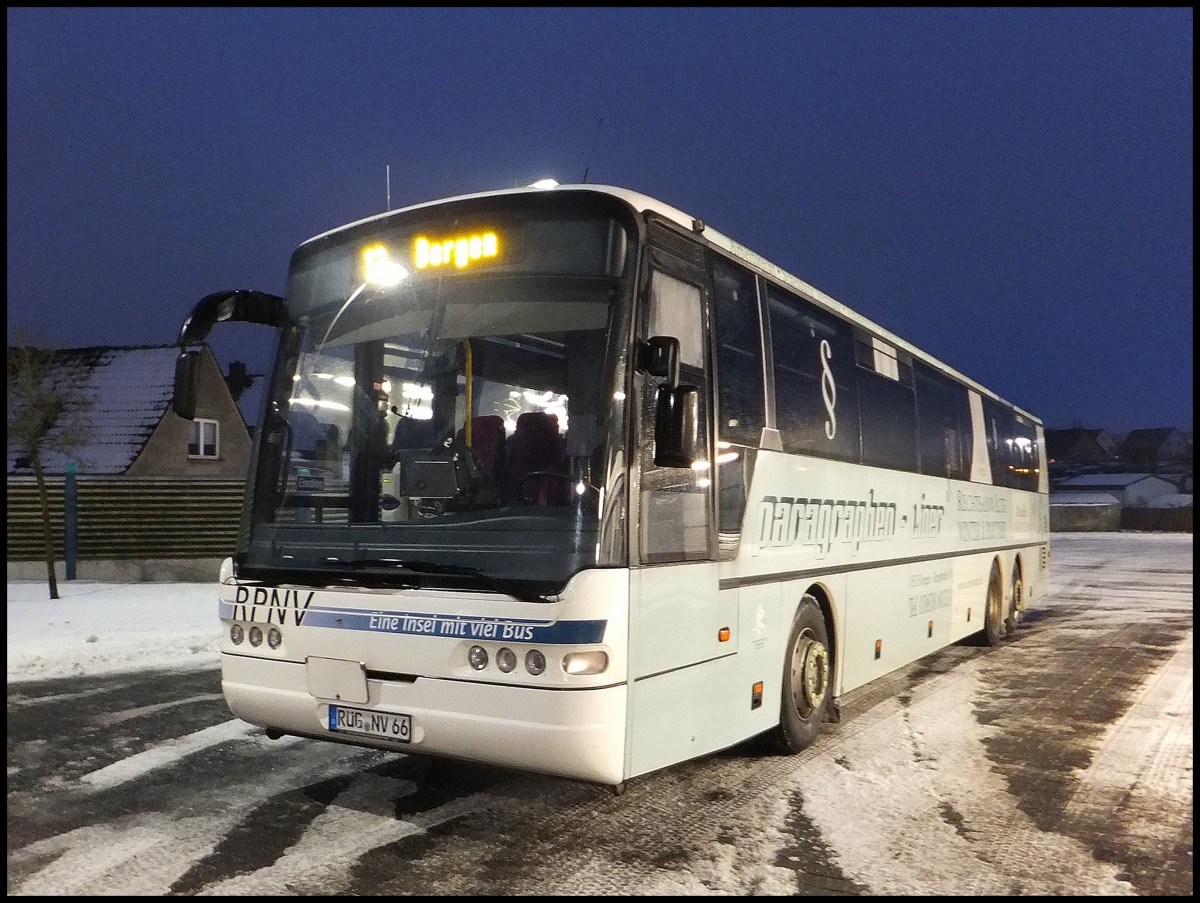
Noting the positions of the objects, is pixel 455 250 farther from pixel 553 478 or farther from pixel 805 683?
pixel 805 683

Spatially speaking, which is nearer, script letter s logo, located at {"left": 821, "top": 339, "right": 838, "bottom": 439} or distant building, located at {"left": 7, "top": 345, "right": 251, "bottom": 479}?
script letter s logo, located at {"left": 821, "top": 339, "right": 838, "bottom": 439}

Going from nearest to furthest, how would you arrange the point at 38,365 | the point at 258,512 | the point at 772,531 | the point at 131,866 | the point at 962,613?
the point at 131,866 < the point at 258,512 < the point at 772,531 < the point at 962,613 < the point at 38,365

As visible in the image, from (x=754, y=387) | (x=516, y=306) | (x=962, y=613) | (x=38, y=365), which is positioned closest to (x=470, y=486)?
(x=516, y=306)

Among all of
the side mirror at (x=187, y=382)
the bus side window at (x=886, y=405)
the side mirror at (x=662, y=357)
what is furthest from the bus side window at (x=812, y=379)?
the side mirror at (x=187, y=382)

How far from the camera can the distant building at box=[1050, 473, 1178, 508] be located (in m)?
80.6

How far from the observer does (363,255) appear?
5.89 metres

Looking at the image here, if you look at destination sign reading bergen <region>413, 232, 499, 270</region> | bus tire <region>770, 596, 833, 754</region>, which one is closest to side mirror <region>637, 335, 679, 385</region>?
→ destination sign reading bergen <region>413, 232, 499, 270</region>

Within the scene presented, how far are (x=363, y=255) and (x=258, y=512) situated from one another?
5.33ft

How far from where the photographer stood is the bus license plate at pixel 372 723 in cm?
509

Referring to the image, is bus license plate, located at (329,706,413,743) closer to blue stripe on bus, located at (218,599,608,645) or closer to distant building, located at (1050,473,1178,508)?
blue stripe on bus, located at (218,599,608,645)

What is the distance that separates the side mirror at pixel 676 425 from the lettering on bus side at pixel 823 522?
1.47m

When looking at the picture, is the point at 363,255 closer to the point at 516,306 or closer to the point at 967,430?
the point at 516,306

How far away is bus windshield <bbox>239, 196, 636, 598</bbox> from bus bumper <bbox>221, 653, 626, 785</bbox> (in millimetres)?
525

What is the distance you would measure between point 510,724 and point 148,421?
2644 centimetres
